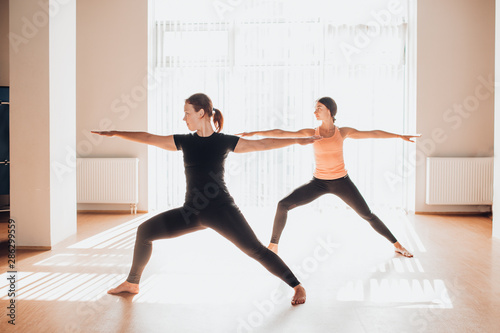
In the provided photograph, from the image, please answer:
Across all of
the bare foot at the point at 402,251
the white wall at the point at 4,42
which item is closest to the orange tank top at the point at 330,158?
the bare foot at the point at 402,251

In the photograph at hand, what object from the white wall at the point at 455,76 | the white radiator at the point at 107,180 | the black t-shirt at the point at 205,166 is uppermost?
the white wall at the point at 455,76

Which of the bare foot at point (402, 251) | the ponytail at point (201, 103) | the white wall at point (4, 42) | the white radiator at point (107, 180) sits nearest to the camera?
the ponytail at point (201, 103)

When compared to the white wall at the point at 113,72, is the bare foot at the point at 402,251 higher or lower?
lower

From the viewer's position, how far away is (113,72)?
602 centimetres

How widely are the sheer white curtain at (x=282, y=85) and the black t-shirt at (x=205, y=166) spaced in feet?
12.1

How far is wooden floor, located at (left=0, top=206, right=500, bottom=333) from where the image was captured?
88.2 inches

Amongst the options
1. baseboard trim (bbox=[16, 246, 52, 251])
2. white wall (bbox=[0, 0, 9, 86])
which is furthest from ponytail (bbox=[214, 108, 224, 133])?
white wall (bbox=[0, 0, 9, 86])

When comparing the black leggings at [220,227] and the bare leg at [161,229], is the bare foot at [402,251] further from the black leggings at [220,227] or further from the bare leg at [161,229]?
the bare leg at [161,229]

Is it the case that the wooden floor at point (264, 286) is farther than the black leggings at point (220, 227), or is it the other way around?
the black leggings at point (220, 227)

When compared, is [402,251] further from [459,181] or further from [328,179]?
[459,181]

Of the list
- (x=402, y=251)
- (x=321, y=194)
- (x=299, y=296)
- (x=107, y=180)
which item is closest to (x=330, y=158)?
(x=321, y=194)

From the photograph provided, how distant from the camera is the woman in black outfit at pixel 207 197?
7.84ft

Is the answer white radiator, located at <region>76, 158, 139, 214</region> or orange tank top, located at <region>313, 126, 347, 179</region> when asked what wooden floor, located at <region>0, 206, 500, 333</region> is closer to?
orange tank top, located at <region>313, 126, 347, 179</region>

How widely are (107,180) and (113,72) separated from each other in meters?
1.46
